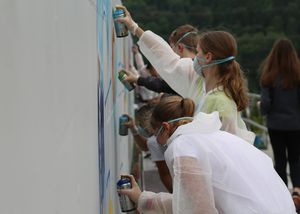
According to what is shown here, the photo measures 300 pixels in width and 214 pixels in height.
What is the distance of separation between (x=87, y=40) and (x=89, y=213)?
0.53m

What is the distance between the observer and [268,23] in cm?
1872

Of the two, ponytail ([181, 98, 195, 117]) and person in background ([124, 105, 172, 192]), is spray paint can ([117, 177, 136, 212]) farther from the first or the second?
person in background ([124, 105, 172, 192])

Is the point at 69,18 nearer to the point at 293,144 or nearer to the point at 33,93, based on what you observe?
the point at 33,93

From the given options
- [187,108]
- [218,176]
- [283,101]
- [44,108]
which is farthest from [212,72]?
[283,101]

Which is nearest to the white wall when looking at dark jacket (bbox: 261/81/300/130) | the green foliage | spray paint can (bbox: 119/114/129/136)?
spray paint can (bbox: 119/114/129/136)

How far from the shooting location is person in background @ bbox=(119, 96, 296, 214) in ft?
6.32

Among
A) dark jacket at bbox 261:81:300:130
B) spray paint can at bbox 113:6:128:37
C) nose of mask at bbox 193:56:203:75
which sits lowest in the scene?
dark jacket at bbox 261:81:300:130

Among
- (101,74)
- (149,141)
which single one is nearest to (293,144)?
(149,141)

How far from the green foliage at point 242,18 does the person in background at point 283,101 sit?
8.23 metres

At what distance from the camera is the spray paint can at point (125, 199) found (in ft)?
8.90

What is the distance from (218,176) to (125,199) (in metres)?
0.91

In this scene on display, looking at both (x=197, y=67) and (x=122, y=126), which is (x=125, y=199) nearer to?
(x=197, y=67)

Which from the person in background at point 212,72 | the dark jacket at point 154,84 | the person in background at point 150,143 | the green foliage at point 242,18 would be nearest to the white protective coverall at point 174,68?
the person in background at point 212,72

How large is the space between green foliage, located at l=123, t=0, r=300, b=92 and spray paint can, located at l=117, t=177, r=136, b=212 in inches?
423
